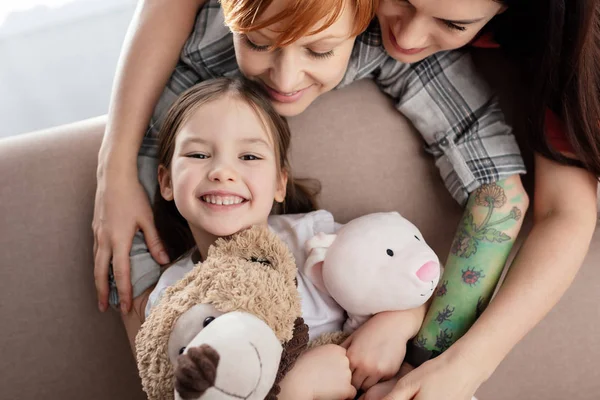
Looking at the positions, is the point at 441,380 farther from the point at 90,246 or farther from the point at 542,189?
the point at 90,246

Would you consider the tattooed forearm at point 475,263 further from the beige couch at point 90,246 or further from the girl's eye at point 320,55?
the girl's eye at point 320,55

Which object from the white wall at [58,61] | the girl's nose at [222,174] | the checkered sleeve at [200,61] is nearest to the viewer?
the girl's nose at [222,174]

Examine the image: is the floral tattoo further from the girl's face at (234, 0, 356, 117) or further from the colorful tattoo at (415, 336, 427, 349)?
the girl's face at (234, 0, 356, 117)

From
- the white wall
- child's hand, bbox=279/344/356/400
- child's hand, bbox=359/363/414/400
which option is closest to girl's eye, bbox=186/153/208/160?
child's hand, bbox=279/344/356/400

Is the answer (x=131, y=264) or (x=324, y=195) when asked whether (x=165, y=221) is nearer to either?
(x=131, y=264)

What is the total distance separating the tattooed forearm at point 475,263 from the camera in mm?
1123

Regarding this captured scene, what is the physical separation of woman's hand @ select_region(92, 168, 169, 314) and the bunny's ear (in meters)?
0.30

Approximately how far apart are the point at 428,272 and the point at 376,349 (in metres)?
0.16

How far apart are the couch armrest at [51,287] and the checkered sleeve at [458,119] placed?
2.28ft

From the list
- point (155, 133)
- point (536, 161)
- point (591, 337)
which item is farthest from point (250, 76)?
point (591, 337)

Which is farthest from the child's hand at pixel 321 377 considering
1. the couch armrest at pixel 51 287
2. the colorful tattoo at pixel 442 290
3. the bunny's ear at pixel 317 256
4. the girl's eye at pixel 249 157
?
the couch armrest at pixel 51 287

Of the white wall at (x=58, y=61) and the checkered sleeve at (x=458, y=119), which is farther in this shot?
the white wall at (x=58, y=61)

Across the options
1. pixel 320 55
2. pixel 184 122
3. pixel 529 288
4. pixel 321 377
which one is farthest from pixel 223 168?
pixel 529 288

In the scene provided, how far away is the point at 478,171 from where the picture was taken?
46.6 inches
